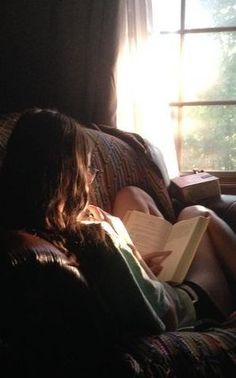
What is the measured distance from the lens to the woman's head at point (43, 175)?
0.95 m

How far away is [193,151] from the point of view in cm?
266

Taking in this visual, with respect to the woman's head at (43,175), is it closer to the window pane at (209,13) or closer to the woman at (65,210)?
the woman at (65,210)

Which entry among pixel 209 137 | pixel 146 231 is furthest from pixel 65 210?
pixel 209 137

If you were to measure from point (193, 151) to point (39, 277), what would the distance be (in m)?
1.97

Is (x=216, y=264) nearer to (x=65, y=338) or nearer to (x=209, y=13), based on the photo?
(x=65, y=338)

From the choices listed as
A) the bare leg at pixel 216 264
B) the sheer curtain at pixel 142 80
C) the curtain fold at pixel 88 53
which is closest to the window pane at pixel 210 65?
the sheer curtain at pixel 142 80

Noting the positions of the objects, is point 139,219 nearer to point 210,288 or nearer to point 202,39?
point 210,288

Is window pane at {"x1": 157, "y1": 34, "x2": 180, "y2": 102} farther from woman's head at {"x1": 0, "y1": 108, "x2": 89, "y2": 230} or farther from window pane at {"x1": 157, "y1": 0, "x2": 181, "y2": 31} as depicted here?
woman's head at {"x1": 0, "y1": 108, "x2": 89, "y2": 230}

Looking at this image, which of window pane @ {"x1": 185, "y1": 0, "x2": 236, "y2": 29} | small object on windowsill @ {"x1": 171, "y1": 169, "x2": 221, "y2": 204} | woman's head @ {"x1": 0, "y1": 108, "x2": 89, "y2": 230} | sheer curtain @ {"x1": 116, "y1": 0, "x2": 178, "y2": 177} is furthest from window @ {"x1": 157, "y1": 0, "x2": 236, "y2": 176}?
woman's head @ {"x1": 0, "y1": 108, "x2": 89, "y2": 230}

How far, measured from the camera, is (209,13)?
2.54m

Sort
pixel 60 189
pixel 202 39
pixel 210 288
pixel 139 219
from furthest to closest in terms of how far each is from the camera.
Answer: pixel 202 39, pixel 139 219, pixel 210 288, pixel 60 189

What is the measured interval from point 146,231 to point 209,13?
56.4 inches

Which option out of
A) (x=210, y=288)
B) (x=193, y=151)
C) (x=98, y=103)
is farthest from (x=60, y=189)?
(x=193, y=151)

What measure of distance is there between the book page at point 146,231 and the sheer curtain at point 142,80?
0.79 m
